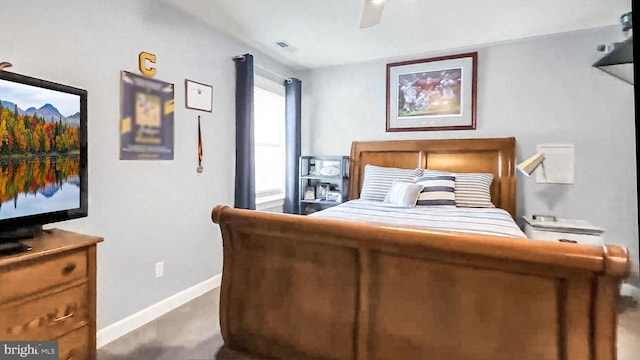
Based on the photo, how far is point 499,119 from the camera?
334 centimetres

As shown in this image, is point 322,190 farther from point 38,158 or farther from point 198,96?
point 38,158

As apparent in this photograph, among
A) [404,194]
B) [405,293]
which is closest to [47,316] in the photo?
[405,293]

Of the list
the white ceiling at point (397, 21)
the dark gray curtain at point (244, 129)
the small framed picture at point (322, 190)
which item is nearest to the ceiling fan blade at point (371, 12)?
the white ceiling at point (397, 21)

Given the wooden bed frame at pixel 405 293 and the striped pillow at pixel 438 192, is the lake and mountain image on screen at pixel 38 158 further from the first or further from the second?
the striped pillow at pixel 438 192

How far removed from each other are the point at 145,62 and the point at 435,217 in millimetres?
2371

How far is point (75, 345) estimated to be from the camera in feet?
5.03

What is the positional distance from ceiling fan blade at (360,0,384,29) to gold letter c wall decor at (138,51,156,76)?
4.89 ft

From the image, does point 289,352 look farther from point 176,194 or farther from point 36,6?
point 36,6

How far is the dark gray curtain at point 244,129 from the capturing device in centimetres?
307

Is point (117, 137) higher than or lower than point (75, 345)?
higher

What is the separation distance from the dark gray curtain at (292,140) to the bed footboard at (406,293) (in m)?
2.07

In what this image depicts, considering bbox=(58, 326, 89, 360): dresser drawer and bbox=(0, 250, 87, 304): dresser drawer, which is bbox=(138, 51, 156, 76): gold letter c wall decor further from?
bbox=(58, 326, 89, 360): dresser drawer

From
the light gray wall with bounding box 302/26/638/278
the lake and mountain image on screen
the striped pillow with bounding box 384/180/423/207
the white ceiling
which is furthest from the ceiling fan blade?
the light gray wall with bounding box 302/26/638/278

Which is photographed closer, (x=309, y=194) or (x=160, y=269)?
(x=160, y=269)
